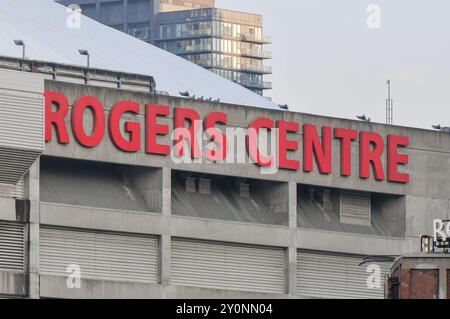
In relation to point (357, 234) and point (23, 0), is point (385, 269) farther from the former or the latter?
point (23, 0)

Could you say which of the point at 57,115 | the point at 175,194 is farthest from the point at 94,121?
the point at 175,194

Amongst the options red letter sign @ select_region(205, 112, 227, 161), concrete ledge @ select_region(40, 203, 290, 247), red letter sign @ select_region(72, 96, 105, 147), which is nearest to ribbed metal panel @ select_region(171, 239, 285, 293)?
concrete ledge @ select_region(40, 203, 290, 247)

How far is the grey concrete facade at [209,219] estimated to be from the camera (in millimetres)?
86562

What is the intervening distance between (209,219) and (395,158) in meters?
17.1

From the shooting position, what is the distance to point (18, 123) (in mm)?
86688

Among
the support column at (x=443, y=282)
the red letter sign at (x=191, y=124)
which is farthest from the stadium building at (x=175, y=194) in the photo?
the support column at (x=443, y=282)

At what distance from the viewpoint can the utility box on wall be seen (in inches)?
3248

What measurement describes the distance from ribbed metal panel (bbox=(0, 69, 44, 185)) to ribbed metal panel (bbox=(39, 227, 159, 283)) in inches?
155

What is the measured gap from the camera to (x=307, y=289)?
101 meters

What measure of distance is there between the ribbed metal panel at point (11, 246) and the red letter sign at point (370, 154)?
90.6 feet

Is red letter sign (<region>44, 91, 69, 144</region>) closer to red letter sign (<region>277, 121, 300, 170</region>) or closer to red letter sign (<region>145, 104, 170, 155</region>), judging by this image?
red letter sign (<region>145, 104, 170, 155</region>)
